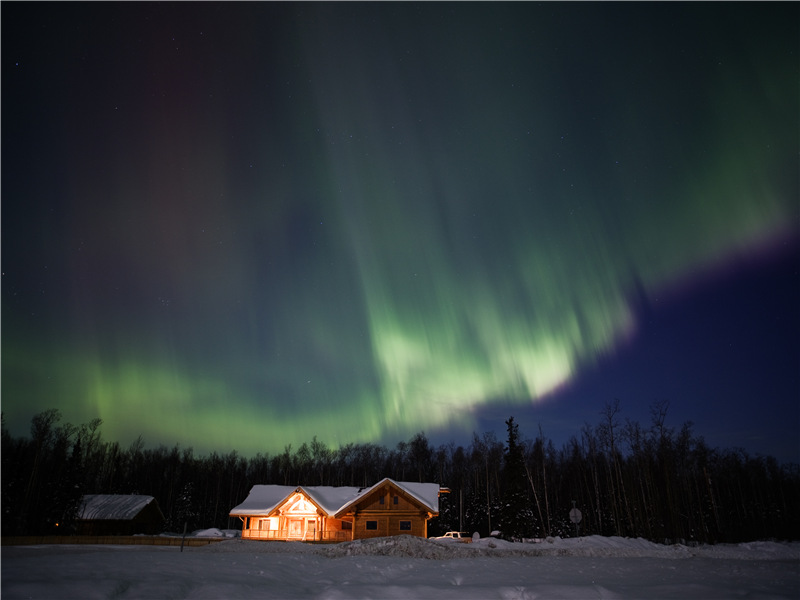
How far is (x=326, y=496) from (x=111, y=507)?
23887mm

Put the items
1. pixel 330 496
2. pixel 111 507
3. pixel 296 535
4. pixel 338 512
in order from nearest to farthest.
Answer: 1. pixel 338 512
2. pixel 296 535
3. pixel 330 496
4. pixel 111 507

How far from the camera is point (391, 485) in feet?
155

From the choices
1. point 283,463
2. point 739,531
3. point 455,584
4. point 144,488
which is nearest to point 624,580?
point 455,584

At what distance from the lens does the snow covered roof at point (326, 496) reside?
47281 mm

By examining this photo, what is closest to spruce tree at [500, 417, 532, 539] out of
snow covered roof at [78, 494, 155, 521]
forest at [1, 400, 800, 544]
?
forest at [1, 400, 800, 544]

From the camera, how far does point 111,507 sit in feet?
177

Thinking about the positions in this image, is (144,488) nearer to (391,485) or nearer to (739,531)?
(391,485)

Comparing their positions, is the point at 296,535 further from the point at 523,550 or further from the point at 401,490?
the point at 523,550

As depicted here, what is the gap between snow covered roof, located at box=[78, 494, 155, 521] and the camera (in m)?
52.6

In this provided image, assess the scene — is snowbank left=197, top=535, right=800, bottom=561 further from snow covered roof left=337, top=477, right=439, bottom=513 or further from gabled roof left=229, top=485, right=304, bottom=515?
gabled roof left=229, top=485, right=304, bottom=515

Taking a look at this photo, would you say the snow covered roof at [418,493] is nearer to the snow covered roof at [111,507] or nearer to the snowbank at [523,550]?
the snowbank at [523,550]

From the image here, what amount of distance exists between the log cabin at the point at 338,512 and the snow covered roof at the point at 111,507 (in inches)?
454

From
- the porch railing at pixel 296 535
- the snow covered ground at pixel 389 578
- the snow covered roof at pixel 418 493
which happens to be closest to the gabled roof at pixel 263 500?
the porch railing at pixel 296 535

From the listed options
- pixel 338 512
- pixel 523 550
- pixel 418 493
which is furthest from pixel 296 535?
pixel 523 550
